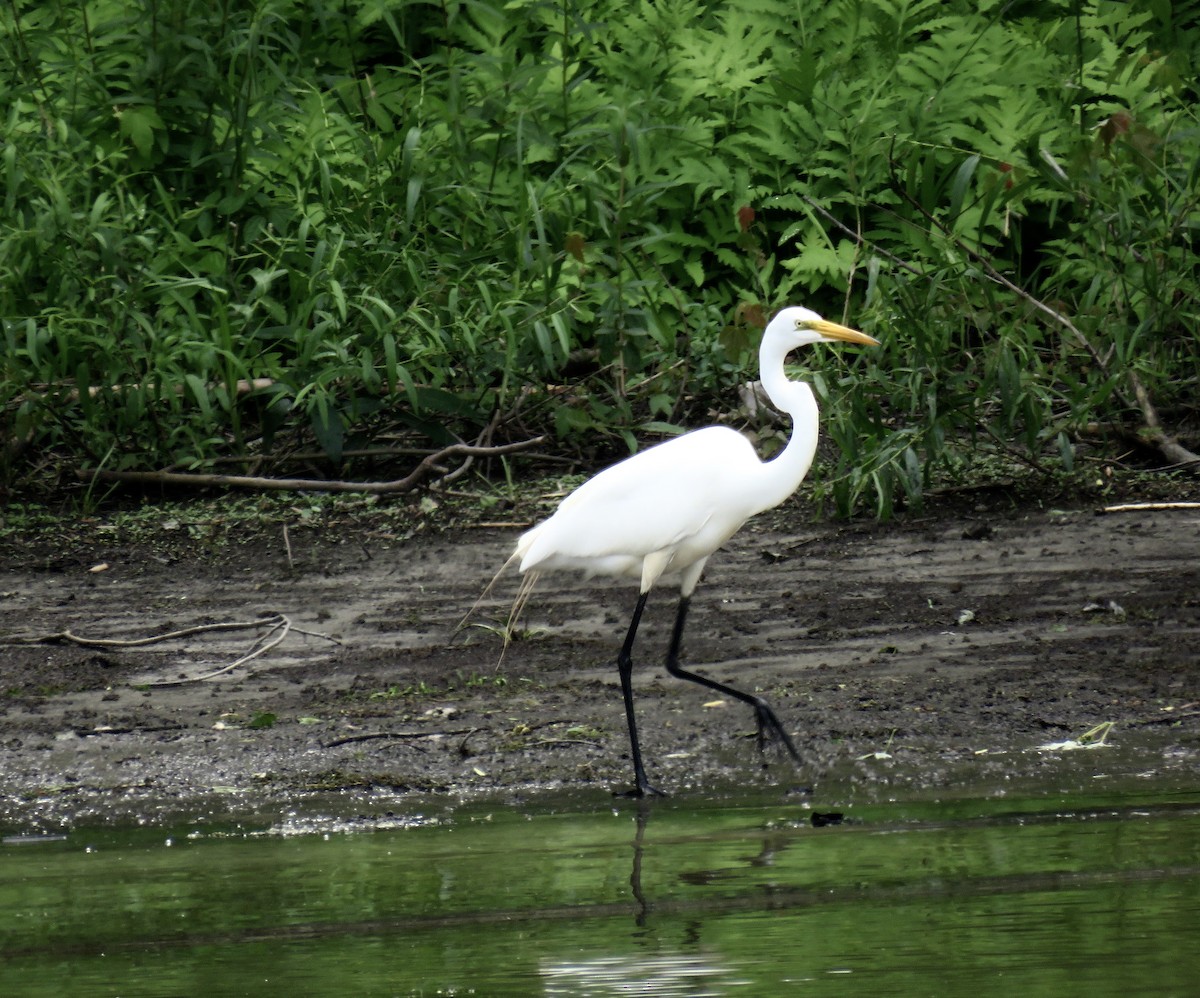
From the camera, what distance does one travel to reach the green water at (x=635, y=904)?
10.3 ft

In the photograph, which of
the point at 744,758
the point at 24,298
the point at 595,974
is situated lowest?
the point at 744,758

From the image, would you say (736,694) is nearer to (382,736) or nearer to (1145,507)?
(382,736)

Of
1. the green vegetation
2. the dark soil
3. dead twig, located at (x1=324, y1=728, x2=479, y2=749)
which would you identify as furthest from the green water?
the green vegetation

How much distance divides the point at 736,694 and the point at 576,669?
0.82 m

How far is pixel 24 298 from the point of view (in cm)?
768

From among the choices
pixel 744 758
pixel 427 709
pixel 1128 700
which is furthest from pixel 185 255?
pixel 1128 700

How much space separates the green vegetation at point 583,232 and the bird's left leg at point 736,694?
1411 millimetres

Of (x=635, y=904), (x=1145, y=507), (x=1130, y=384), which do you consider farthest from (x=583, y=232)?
(x=635, y=904)

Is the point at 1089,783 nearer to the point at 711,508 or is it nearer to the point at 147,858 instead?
the point at 711,508

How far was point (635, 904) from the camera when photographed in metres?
3.67

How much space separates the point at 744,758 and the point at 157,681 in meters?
1.96

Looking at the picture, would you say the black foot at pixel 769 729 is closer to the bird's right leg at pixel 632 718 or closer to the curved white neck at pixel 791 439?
the bird's right leg at pixel 632 718

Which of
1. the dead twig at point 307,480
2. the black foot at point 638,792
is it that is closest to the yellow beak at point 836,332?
the black foot at point 638,792

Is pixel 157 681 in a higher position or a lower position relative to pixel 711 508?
lower
